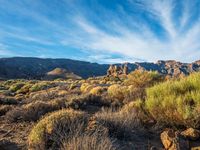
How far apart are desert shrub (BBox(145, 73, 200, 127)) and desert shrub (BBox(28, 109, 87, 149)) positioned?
94.9 inches

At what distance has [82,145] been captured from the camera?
5.18m

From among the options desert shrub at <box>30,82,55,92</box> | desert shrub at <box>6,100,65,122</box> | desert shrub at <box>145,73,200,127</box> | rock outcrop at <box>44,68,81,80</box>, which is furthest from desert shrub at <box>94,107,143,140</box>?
rock outcrop at <box>44,68,81,80</box>

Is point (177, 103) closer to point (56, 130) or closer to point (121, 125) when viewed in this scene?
point (121, 125)

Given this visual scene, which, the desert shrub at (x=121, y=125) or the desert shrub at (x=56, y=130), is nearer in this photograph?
the desert shrub at (x=56, y=130)

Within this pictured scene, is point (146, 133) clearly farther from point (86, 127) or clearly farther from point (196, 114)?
point (86, 127)

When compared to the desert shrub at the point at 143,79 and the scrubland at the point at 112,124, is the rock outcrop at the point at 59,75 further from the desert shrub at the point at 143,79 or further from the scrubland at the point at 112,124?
the scrubland at the point at 112,124

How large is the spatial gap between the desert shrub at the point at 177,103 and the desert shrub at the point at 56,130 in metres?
2.41

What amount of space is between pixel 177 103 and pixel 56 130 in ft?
11.5

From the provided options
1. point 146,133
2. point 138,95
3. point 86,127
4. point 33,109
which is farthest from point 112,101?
point 86,127

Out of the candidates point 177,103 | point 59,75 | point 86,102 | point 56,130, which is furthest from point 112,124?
point 59,75

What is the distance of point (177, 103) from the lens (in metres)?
8.53

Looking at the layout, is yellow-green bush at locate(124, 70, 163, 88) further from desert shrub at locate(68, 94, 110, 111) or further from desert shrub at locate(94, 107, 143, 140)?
desert shrub at locate(94, 107, 143, 140)

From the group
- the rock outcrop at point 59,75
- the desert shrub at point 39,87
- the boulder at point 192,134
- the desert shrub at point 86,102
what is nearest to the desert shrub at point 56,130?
the boulder at point 192,134

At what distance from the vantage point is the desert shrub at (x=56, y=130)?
21.1ft
